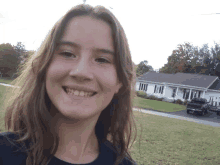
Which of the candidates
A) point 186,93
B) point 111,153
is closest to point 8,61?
point 186,93

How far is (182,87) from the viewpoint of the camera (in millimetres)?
30391

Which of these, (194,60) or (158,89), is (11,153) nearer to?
(158,89)

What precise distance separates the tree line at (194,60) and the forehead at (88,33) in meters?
51.4

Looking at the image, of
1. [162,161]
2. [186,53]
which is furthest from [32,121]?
[186,53]

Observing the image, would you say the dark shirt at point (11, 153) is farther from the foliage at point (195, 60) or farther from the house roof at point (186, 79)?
the foliage at point (195, 60)

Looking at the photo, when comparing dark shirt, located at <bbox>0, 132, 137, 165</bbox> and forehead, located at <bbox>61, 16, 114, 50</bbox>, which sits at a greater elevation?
forehead, located at <bbox>61, 16, 114, 50</bbox>

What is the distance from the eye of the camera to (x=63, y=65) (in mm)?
951

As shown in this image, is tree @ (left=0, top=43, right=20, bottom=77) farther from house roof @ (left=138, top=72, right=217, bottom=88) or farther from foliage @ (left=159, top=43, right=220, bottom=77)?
foliage @ (left=159, top=43, right=220, bottom=77)

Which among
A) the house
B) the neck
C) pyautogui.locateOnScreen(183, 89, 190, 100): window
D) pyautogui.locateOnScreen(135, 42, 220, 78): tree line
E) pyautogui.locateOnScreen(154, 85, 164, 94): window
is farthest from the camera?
pyautogui.locateOnScreen(135, 42, 220, 78): tree line

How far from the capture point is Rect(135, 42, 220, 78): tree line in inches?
2094

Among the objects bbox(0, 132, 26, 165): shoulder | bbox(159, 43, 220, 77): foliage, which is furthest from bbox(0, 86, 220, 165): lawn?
bbox(159, 43, 220, 77): foliage

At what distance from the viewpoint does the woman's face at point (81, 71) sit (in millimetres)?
940

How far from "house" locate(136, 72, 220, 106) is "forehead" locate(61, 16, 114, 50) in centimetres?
2992

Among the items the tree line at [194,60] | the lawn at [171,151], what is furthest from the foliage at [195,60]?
the lawn at [171,151]
